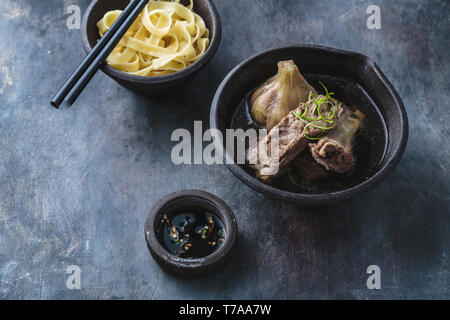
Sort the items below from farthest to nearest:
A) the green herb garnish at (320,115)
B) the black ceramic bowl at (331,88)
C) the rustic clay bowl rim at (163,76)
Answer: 1. the rustic clay bowl rim at (163,76)
2. the green herb garnish at (320,115)
3. the black ceramic bowl at (331,88)

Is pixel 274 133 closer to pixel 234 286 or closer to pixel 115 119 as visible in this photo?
pixel 234 286

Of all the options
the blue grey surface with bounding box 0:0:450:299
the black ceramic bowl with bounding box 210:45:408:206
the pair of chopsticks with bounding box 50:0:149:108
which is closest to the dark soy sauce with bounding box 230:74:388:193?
the black ceramic bowl with bounding box 210:45:408:206

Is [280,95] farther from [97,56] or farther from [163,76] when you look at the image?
[97,56]

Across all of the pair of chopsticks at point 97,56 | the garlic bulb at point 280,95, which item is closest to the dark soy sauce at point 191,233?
the garlic bulb at point 280,95

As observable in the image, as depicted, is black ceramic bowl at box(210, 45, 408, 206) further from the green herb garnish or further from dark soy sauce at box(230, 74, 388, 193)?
the green herb garnish

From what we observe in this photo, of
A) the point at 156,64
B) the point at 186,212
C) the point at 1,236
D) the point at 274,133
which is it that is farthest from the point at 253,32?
the point at 1,236

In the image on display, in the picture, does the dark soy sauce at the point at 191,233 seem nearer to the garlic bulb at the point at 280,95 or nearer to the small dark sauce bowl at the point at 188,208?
the small dark sauce bowl at the point at 188,208
